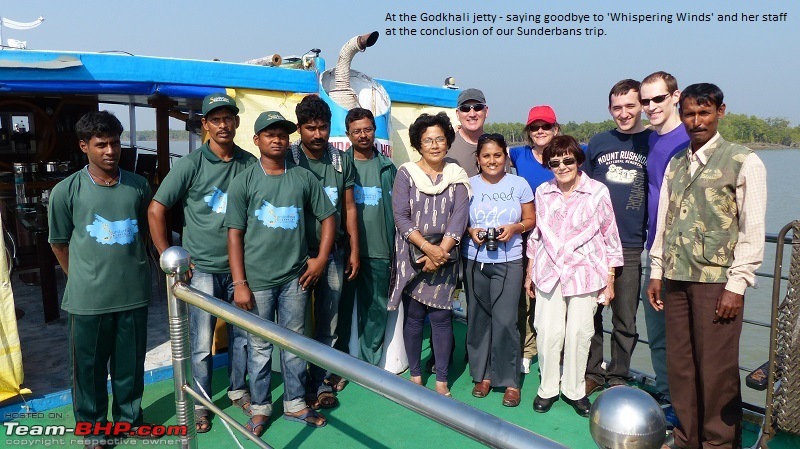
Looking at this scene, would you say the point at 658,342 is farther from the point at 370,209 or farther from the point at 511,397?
the point at 370,209

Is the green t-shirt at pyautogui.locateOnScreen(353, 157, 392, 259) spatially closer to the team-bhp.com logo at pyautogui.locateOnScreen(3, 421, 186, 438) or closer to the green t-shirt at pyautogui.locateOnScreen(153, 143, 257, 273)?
the green t-shirt at pyautogui.locateOnScreen(153, 143, 257, 273)

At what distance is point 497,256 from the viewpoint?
10.7 feet

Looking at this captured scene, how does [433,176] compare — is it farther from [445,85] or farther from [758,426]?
[445,85]

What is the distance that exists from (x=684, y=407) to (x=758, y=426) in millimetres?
604

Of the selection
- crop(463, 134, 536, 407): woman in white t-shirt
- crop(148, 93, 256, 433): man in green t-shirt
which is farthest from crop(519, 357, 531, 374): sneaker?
crop(148, 93, 256, 433): man in green t-shirt

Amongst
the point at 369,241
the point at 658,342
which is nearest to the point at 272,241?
the point at 369,241

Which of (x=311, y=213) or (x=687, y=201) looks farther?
(x=311, y=213)

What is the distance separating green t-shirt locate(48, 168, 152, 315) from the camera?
269 centimetres

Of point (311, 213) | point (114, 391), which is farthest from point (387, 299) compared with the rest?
point (114, 391)

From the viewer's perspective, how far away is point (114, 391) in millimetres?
2898

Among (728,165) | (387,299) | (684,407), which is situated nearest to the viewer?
(728,165)

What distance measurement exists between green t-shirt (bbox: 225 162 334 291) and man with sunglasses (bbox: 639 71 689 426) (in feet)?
6.16

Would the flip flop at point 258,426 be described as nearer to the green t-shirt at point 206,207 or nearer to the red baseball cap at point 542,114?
the green t-shirt at point 206,207

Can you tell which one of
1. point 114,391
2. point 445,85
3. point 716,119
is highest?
point 445,85
